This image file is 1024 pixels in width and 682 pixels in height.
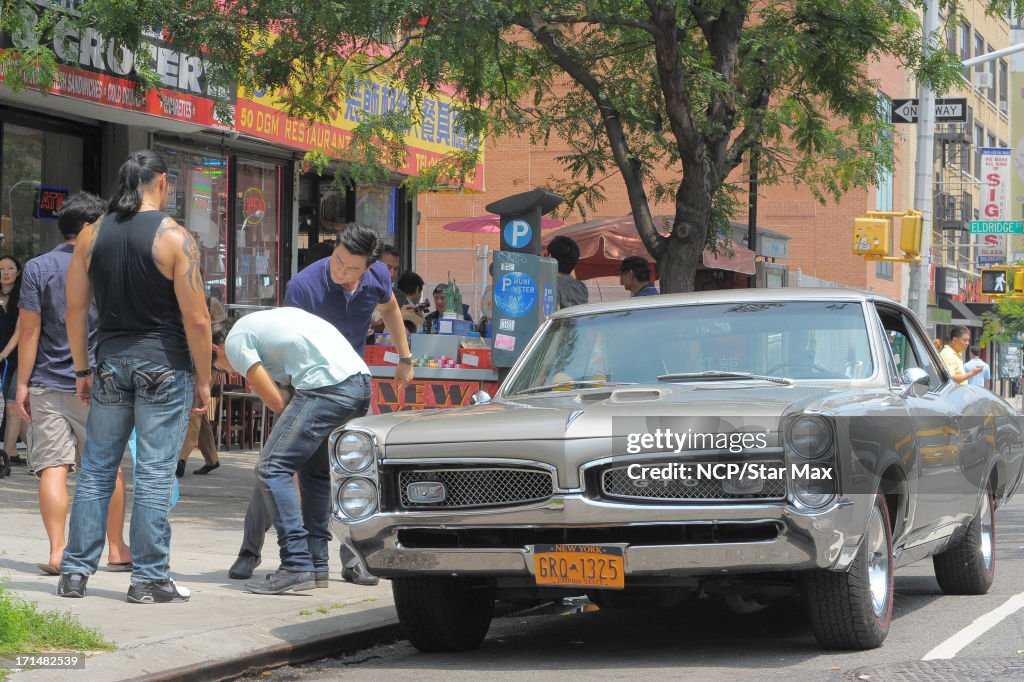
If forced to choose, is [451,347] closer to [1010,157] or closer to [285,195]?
[285,195]

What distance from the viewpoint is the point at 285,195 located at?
65.5 feet

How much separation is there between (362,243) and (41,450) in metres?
2.03

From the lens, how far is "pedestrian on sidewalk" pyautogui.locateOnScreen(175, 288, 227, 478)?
13.9 metres

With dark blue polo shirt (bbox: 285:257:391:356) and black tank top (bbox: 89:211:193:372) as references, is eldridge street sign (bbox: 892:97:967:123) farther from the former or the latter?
black tank top (bbox: 89:211:193:372)

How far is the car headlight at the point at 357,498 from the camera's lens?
20.9 feet

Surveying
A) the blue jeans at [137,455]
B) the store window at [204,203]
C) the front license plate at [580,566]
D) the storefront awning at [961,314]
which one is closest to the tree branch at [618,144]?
the store window at [204,203]

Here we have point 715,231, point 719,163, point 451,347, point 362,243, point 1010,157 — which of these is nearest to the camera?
point 362,243

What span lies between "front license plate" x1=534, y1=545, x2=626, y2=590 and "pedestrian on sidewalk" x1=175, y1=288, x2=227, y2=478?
8.13m

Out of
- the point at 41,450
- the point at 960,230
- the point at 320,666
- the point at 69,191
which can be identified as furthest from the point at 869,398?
the point at 960,230

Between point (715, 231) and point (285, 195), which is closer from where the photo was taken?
point (715, 231)

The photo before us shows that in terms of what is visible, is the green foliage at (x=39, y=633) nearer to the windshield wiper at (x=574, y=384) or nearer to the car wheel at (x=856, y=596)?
the windshield wiper at (x=574, y=384)

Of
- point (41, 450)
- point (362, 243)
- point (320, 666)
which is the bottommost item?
point (320, 666)

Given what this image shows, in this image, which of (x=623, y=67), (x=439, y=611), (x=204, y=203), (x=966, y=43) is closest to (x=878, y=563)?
(x=439, y=611)

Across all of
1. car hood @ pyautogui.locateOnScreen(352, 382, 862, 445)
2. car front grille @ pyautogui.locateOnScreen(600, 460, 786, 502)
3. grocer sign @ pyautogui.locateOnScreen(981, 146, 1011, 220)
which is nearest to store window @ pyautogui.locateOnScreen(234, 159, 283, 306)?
car hood @ pyautogui.locateOnScreen(352, 382, 862, 445)
